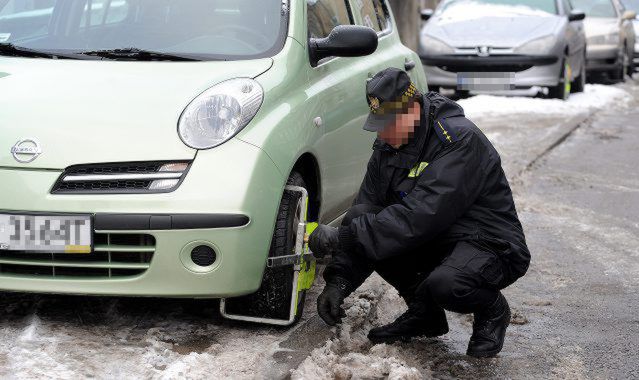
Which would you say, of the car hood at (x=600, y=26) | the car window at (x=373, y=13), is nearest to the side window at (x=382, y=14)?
the car window at (x=373, y=13)

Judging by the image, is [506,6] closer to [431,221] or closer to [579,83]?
[579,83]

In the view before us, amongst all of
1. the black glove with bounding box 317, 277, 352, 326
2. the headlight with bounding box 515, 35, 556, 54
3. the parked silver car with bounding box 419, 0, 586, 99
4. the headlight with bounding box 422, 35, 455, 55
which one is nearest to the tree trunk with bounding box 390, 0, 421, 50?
the parked silver car with bounding box 419, 0, 586, 99

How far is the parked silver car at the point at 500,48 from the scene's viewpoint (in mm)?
13781

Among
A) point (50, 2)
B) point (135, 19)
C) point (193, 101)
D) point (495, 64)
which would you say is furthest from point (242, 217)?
point (495, 64)

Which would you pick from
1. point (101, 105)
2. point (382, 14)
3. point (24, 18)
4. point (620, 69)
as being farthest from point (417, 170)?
point (620, 69)

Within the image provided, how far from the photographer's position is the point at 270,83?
451 centimetres

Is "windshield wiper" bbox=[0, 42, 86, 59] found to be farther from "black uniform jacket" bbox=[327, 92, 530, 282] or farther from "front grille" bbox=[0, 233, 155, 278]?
"black uniform jacket" bbox=[327, 92, 530, 282]

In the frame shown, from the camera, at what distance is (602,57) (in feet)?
61.2

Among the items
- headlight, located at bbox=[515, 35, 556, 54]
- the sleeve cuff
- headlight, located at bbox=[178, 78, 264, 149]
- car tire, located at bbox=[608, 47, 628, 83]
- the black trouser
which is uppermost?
headlight, located at bbox=[178, 78, 264, 149]

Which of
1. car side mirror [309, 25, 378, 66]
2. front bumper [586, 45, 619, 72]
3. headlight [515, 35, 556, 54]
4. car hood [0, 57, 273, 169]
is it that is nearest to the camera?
car hood [0, 57, 273, 169]

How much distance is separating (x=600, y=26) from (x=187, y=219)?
1598 centimetres

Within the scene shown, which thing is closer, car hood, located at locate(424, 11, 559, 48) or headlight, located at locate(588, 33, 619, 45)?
car hood, located at locate(424, 11, 559, 48)

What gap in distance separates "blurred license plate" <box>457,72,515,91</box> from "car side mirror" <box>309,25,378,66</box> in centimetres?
917

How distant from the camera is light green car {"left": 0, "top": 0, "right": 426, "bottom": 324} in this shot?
4.00 metres
